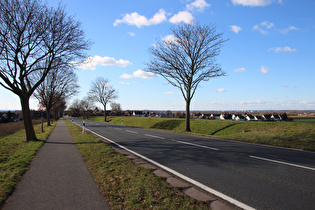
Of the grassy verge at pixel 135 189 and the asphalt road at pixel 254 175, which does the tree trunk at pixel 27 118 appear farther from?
the asphalt road at pixel 254 175

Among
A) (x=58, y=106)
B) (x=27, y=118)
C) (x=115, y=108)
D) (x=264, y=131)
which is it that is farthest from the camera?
(x=115, y=108)

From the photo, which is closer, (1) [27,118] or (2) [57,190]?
(2) [57,190]

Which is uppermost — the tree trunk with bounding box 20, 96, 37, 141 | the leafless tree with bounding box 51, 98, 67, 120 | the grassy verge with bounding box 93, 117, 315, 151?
the leafless tree with bounding box 51, 98, 67, 120

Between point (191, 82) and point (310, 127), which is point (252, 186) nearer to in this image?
point (310, 127)

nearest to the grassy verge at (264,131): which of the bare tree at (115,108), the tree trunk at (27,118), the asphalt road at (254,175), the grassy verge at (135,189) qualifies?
the asphalt road at (254,175)

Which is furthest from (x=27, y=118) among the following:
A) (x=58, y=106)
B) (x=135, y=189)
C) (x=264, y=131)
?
(x=58, y=106)

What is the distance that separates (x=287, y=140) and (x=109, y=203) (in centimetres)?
1174

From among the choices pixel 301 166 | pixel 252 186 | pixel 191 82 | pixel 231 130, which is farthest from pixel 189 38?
pixel 252 186

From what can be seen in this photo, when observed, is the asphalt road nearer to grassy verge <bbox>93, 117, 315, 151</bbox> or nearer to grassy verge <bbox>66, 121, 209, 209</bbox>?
grassy verge <bbox>66, 121, 209, 209</bbox>

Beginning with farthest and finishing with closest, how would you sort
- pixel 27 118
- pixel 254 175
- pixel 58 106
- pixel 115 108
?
pixel 115 108
pixel 58 106
pixel 27 118
pixel 254 175

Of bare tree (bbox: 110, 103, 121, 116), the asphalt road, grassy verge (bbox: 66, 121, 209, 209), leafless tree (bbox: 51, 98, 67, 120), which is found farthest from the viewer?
bare tree (bbox: 110, 103, 121, 116)

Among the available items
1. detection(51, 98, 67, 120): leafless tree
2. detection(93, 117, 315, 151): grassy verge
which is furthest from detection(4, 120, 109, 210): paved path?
detection(51, 98, 67, 120): leafless tree

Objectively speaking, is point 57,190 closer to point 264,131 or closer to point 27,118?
point 27,118

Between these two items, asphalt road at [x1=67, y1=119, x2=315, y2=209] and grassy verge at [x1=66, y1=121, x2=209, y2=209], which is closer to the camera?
grassy verge at [x1=66, y1=121, x2=209, y2=209]
